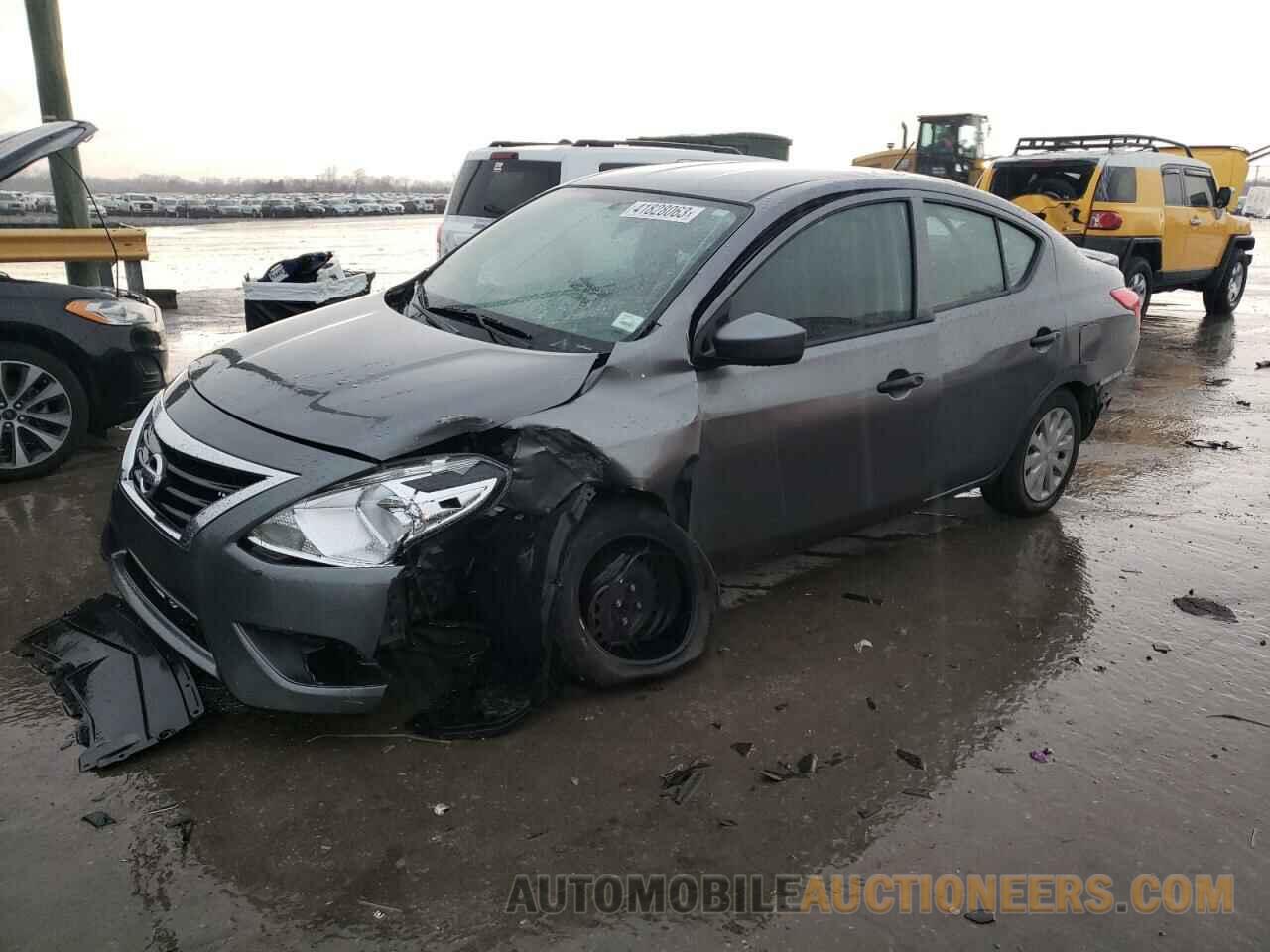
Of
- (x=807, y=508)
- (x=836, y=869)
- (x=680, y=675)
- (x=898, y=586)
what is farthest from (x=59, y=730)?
(x=898, y=586)

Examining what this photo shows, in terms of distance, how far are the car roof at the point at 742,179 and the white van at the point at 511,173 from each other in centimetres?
388

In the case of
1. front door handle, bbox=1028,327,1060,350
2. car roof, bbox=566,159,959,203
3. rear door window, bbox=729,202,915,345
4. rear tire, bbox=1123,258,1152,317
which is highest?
car roof, bbox=566,159,959,203

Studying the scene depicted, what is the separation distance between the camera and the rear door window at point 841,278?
3.74 meters

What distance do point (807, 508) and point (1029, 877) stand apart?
1607mm

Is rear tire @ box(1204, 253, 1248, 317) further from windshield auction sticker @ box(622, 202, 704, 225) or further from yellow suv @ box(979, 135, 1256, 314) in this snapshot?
windshield auction sticker @ box(622, 202, 704, 225)

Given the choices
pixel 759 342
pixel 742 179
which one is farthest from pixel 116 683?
pixel 742 179

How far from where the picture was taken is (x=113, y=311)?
5.73m

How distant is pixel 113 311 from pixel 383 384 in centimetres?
335

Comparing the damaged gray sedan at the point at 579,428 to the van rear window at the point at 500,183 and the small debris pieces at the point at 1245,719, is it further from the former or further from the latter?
the van rear window at the point at 500,183

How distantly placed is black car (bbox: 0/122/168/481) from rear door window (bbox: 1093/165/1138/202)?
10071mm

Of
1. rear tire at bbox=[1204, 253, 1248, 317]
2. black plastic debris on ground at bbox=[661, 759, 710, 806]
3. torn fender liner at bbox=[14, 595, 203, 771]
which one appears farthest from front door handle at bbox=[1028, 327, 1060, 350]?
rear tire at bbox=[1204, 253, 1248, 317]

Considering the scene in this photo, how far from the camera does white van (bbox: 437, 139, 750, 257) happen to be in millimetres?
8336

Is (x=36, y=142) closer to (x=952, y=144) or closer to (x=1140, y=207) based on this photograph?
(x=1140, y=207)

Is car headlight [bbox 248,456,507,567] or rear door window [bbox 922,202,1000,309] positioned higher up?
rear door window [bbox 922,202,1000,309]
